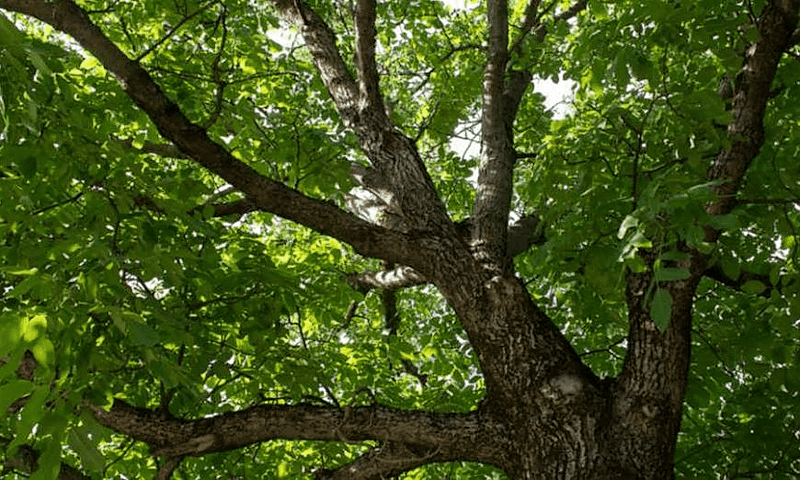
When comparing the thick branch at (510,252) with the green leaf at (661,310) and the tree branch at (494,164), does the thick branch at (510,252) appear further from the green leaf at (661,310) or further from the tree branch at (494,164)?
the green leaf at (661,310)

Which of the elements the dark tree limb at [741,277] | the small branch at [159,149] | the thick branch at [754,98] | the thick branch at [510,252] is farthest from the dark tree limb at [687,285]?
the small branch at [159,149]

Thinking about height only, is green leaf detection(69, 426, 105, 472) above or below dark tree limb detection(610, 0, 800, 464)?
below

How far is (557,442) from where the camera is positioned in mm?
3988

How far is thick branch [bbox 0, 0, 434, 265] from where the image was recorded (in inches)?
170

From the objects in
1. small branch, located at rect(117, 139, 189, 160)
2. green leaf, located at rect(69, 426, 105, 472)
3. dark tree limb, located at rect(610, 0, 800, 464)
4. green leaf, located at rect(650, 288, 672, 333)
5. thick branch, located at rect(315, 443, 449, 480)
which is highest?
small branch, located at rect(117, 139, 189, 160)

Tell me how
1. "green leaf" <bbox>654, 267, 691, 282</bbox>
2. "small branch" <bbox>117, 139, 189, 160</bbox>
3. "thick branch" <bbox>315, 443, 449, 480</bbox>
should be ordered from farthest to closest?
"small branch" <bbox>117, 139, 189, 160</bbox>
"thick branch" <bbox>315, 443, 449, 480</bbox>
"green leaf" <bbox>654, 267, 691, 282</bbox>

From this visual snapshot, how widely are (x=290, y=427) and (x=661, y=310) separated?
2.44 m

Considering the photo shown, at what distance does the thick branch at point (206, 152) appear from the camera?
14.1 feet

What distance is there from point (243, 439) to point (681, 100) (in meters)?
2.95

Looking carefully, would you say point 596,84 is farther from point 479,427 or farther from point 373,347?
point 373,347

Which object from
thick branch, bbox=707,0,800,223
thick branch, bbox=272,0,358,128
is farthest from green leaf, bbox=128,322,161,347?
thick branch, bbox=272,0,358,128

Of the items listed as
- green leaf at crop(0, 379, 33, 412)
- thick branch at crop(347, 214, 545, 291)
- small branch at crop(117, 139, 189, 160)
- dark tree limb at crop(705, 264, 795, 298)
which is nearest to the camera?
green leaf at crop(0, 379, 33, 412)

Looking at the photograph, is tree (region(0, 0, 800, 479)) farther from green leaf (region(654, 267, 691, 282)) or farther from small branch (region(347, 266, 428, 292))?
small branch (region(347, 266, 428, 292))

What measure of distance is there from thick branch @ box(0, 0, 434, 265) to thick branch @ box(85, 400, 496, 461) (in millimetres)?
913
